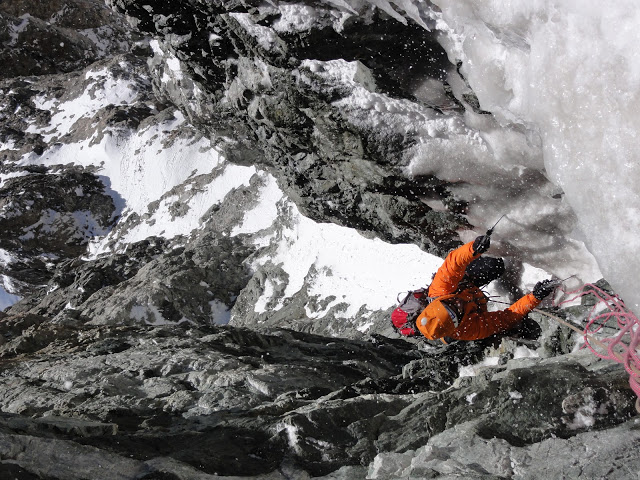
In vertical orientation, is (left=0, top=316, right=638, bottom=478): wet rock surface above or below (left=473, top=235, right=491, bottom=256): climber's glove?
below

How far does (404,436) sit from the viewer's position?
392cm

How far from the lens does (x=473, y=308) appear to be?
554 centimetres

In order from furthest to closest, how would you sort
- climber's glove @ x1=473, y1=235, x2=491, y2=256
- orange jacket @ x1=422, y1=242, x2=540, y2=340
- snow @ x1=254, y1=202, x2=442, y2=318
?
snow @ x1=254, y1=202, x2=442, y2=318 → orange jacket @ x1=422, y1=242, x2=540, y2=340 → climber's glove @ x1=473, y1=235, x2=491, y2=256

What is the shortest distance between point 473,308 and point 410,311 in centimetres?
73

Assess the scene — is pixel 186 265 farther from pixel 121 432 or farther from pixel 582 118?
pixel 582 118

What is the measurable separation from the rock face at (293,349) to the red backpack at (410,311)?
56 centimetres

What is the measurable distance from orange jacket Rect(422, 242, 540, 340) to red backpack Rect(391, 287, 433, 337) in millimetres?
235

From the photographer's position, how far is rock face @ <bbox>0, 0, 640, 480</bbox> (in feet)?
11.4

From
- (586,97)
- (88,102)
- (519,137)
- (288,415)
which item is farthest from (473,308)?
(88,102)

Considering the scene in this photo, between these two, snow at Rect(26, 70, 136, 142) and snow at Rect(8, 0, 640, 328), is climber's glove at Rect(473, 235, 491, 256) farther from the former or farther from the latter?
snow at Rect(26, 70, 136, 142)

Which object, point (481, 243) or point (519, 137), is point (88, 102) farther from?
point (481, 243)

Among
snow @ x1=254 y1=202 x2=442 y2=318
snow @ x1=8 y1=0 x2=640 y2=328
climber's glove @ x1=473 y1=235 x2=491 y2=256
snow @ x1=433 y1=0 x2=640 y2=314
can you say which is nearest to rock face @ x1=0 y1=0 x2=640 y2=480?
snow @ x1=8 y1=0 x2=640 y2=328

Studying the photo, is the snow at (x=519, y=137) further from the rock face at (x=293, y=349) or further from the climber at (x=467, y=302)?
the climber at (x=467, y=302)

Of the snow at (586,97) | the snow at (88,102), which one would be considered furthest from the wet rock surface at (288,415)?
the snow at (88,102)
